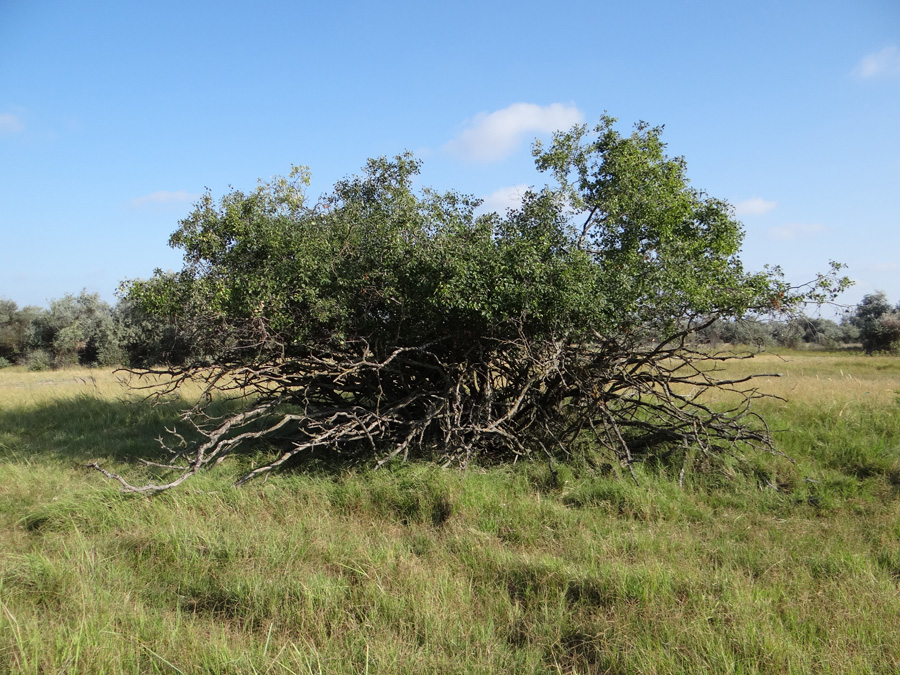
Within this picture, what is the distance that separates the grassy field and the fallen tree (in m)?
0.73

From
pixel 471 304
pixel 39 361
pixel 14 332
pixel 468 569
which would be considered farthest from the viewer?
pixel 14 332

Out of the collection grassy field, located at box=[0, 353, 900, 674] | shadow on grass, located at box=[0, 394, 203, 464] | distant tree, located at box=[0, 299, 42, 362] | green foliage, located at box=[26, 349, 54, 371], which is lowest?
grassy field, located at box=[0, 353, 900, 674]

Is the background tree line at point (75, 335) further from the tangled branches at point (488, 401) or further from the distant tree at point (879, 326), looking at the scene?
the distant tree at point (879, 326)

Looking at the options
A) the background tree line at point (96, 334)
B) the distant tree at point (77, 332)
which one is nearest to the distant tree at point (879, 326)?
the background tree line at point (96, 334)

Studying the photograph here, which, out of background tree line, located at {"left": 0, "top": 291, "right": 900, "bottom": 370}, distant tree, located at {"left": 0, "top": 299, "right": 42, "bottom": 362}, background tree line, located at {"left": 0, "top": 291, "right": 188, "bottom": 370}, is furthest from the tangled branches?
distant tree, located at {"left": 0, "top": 299, "right": 42, "bottom": 362}

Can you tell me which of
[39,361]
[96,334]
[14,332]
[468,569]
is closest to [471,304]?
[468,569]

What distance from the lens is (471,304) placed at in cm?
625

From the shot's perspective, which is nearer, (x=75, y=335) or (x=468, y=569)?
(x=468, y=569)

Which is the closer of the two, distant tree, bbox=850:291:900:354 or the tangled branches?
the tangled branches

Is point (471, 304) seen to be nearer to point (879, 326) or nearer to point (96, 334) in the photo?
point (96, 334)

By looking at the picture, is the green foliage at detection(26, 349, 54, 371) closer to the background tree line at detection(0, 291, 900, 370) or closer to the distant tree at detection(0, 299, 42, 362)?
the background tree line at detection(0, 291, 900, 370)

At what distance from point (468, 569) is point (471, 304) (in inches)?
108

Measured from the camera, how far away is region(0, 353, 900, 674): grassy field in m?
3.45

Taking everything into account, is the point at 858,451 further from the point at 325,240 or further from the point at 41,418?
the point at 41,418
